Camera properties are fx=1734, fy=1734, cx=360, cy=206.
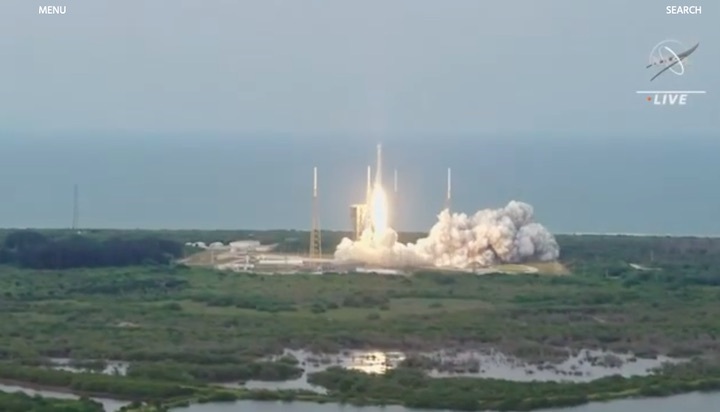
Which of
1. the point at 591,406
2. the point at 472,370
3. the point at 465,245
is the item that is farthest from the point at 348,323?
the point at 465,245

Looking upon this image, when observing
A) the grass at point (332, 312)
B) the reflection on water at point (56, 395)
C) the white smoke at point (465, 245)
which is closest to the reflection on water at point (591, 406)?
the reflection on water at point (56, 395)

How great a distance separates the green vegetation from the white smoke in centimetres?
163

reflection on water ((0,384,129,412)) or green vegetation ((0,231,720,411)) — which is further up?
green vegetation ((0,231,720,411))

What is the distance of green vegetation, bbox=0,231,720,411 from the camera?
A: 26.1 meters

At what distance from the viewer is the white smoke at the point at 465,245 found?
40.5 m

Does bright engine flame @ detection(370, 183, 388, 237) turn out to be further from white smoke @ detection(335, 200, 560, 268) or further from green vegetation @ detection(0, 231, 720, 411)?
green vegetation @ detection(0, 231, 720, 411)

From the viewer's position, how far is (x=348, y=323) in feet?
103

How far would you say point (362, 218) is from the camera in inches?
1670

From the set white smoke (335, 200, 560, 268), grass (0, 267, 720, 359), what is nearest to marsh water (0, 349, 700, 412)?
grass (0, 267, 720, 359)

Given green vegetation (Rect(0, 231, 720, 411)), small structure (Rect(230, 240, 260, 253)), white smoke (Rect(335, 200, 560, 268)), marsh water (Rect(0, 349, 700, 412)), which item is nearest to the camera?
marsh water (Rect(0, 349, 700, 412))

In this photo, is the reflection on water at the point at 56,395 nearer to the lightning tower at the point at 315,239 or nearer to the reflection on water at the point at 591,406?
the reflection on water at the point at 591,406

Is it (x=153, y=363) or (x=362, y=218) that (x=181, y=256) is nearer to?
(x=362, y=218)

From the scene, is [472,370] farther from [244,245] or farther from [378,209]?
[244,245]

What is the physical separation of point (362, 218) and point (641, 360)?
14561 mm
